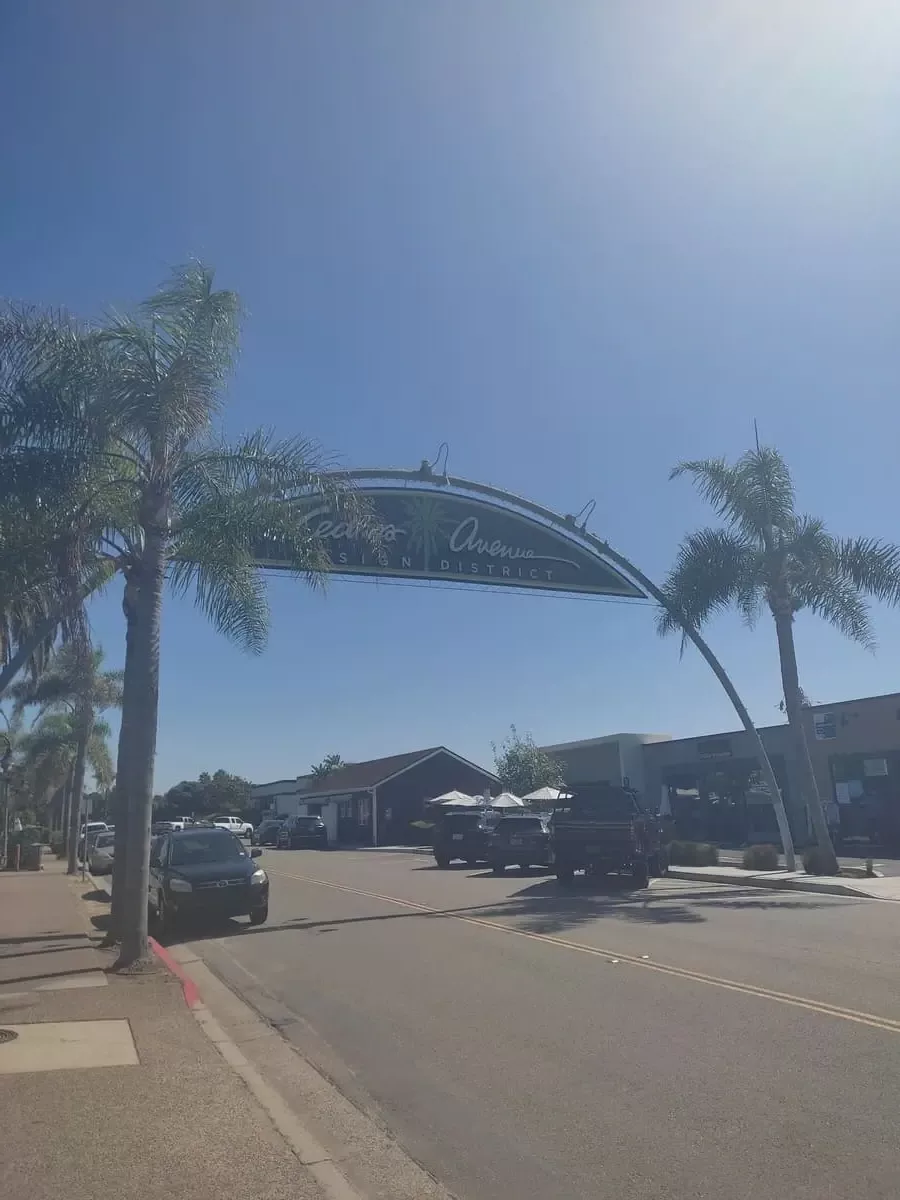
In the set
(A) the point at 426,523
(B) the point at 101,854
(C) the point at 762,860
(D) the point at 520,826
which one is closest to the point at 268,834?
(B) the point at 101,854

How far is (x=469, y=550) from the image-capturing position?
76.5 feet

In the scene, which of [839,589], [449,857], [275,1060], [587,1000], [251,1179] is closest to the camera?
[251,1179]

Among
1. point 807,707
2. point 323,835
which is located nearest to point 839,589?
point 807,707

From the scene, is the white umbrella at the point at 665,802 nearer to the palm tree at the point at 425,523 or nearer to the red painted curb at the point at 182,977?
the palm tree at the point at 425,523

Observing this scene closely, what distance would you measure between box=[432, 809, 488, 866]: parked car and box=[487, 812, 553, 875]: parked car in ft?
13.3

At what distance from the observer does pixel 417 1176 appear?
5.62 meters

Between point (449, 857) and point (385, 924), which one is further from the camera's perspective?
point (449, 857)

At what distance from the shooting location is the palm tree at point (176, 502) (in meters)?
12.7

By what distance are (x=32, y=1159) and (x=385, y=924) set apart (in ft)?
37.0

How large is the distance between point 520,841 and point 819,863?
24.5ft

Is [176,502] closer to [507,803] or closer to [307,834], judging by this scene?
[507,803]

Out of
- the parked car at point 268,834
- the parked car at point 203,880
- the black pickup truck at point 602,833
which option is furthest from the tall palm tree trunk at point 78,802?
the parked car at point 268,834

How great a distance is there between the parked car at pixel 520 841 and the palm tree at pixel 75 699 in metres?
13.9

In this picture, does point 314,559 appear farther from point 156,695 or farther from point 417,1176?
point 417,1176
